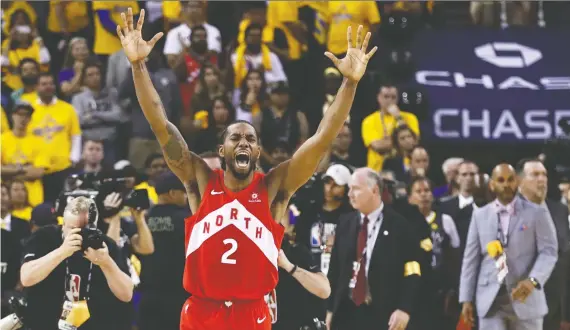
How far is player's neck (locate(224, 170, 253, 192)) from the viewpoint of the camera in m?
6.80

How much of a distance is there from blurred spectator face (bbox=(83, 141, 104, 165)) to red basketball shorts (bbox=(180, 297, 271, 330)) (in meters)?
6.11

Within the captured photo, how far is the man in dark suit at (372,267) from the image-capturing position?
945 centimetres

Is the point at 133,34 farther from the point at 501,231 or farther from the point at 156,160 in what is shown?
the point at 156,160

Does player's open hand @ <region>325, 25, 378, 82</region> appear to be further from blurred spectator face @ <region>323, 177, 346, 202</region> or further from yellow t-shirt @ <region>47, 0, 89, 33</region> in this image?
yellow t-shirt @ <region>47, 0, 89, 33</region>

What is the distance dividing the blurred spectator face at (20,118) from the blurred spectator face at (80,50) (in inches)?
55.5

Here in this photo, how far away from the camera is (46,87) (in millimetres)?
13461

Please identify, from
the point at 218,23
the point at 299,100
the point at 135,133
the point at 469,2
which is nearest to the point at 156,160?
the point at 135,133

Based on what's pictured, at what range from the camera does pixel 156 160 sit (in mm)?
12188

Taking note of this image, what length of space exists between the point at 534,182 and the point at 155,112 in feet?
15.8

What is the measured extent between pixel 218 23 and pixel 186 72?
4.85 ft

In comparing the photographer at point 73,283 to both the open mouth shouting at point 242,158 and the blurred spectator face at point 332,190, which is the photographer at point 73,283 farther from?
the blurred spectator face at point 332,190

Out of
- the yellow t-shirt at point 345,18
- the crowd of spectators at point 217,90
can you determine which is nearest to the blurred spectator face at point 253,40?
the crowd of spectators at point 217,90

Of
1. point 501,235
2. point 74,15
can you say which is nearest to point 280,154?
point 501,235

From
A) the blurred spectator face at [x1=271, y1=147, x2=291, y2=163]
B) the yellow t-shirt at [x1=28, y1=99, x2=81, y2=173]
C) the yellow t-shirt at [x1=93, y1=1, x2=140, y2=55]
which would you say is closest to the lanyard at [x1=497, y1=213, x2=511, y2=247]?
the blurred spectator face at [x1=271, y1=147, x2=291, y2=163]
